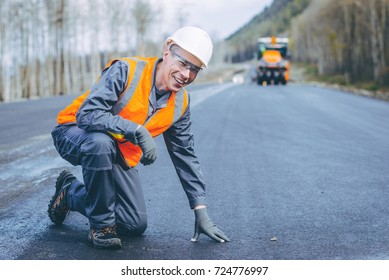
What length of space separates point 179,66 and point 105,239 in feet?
3.77

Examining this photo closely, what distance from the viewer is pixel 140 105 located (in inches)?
134

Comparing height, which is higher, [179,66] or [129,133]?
[179,66]

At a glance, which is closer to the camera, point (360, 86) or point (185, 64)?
point (185, 64)

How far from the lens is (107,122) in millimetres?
3238

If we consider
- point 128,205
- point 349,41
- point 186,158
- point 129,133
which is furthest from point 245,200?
point 349,41

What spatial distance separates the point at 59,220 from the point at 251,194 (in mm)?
1965

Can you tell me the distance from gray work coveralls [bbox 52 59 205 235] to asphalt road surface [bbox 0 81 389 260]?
0.20 m

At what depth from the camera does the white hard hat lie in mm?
3270

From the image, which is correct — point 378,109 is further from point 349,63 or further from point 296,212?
point 349,63

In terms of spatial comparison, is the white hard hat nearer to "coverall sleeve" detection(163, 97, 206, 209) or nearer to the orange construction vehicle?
"coverall sleeve" detection(163, 97, 206, 209)

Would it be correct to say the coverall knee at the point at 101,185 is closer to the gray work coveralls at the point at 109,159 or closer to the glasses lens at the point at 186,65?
the gray work coveralls at the point at 109,159

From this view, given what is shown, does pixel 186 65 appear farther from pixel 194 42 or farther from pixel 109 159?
pixel 109 159

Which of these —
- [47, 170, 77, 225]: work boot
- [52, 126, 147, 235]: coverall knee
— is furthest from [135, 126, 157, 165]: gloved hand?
[47, 170, 77, 225]: work boot

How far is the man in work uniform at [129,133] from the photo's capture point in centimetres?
328
